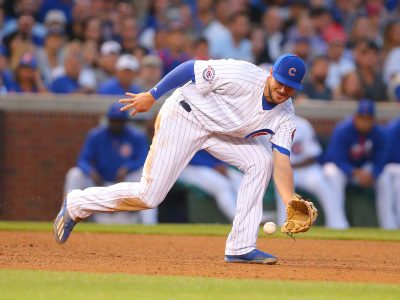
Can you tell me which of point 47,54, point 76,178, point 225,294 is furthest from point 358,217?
point 225,294

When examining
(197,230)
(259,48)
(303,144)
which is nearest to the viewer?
(197,230)

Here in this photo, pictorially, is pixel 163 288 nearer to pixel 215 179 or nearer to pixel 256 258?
pixel 256 258

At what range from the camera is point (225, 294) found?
6477mm

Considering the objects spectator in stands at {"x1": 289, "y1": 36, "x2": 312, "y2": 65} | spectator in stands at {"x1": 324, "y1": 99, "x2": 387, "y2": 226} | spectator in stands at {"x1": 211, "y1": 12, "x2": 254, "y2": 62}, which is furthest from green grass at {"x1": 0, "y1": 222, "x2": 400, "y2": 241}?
spectator in stands at {"x1": 211, "y1": 12, "x2": 254, "y2": 62}

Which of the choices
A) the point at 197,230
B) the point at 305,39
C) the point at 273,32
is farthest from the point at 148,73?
the point at 197,230

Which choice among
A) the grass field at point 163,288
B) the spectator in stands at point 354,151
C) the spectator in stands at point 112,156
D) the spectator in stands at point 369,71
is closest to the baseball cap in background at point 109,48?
the spectator in stands at point 112,156

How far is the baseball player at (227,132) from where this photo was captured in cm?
808

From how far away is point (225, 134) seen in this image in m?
8.34

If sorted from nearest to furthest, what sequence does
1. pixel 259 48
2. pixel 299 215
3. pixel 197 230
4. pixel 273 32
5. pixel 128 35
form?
1. pixel 299 215
2. pixel 197 230
3. pixel 128 35
4. pixel 259 48
5. pixel 273 32

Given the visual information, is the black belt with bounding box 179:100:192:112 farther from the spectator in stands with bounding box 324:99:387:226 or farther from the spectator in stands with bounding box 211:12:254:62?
the spectator in stands with bounding box 211:12:254:62

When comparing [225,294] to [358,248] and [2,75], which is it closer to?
[358,248]

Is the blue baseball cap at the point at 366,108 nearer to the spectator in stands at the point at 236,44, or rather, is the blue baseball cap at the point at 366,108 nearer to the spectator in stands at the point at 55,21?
the spectator in stands at the point at 236,44

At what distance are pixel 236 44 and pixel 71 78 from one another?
9.16 ft

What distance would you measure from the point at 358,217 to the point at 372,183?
0.64 meters
